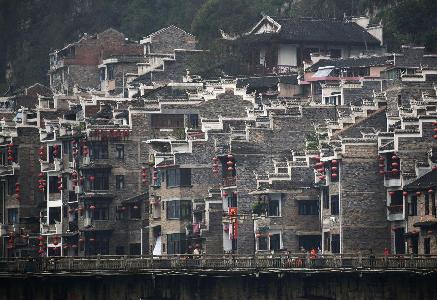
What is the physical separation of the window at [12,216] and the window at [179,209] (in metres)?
30.5

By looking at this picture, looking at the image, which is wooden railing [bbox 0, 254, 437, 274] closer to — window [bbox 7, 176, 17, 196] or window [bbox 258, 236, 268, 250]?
window [bbox 258, 236, 268, 250]

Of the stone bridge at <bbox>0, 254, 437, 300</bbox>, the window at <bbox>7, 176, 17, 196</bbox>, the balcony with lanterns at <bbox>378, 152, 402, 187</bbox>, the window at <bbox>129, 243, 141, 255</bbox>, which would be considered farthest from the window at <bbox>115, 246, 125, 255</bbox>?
the balcony with lanterns at <bbox>378, 152, 402, 187</bbox>

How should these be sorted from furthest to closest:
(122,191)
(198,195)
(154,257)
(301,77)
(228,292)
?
(301,77), (122,191), (198,195), (154,257), (228,292)

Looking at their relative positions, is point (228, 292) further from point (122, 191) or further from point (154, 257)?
point (122, 191)

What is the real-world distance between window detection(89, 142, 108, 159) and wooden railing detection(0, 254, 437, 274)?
22386 millimetres

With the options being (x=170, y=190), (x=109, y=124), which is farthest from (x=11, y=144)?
(x=170, y=190)

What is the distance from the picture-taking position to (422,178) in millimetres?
138375

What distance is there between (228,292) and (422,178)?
14.6m

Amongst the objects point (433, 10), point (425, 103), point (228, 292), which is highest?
point (433, 10)

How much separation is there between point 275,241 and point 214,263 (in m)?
14.7

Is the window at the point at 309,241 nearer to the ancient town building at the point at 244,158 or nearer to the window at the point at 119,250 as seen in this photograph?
the ancient town building at the point at 244,158

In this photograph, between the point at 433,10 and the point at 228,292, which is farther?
the point at 433,10

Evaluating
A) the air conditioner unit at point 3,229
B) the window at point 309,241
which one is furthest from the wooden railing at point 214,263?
the air conditioner unit at point 3,229

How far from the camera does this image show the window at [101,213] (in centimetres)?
17050
